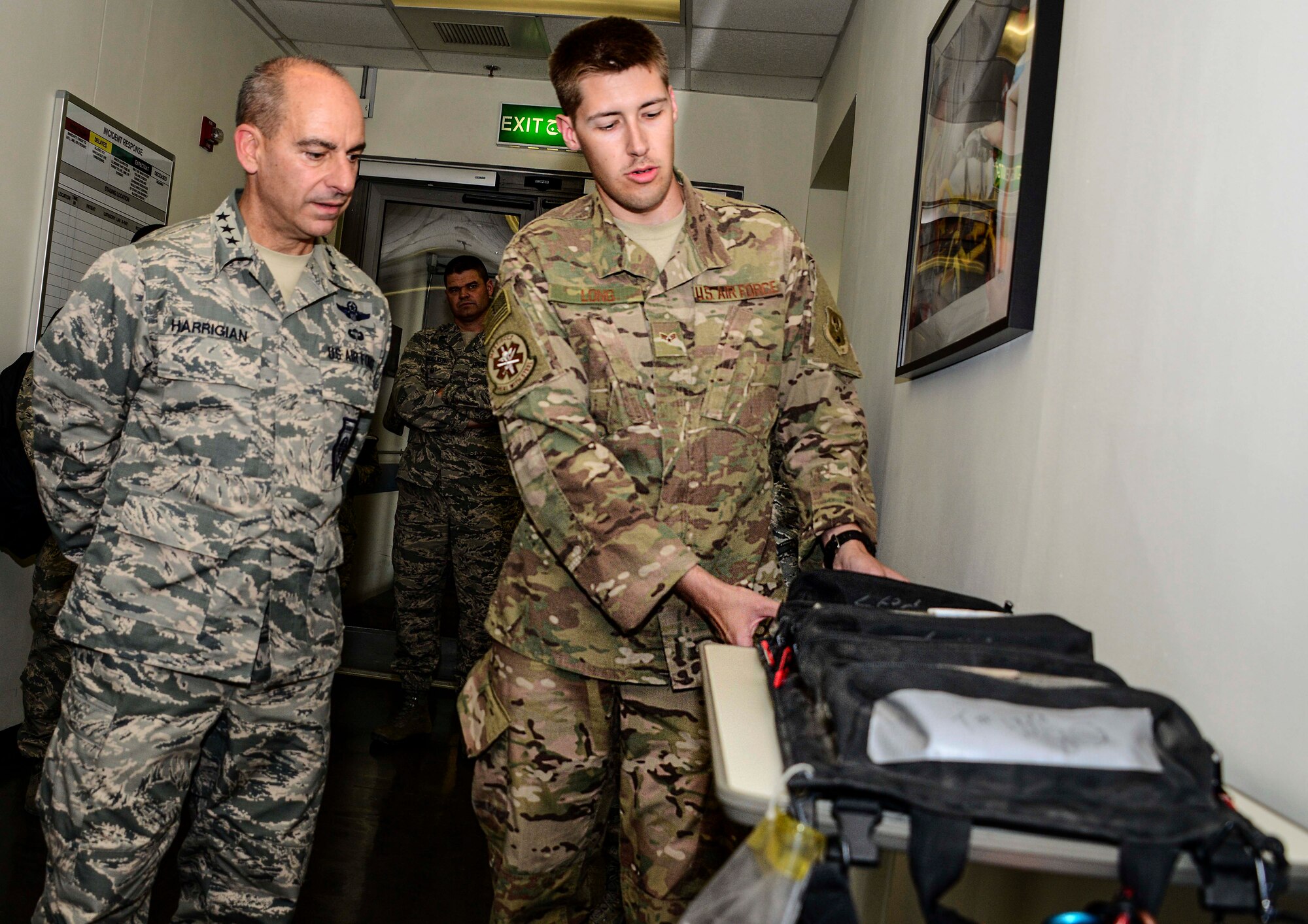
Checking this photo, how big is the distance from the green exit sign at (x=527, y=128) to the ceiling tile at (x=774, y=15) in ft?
3.21

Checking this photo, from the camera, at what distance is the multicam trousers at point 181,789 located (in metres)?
1.53

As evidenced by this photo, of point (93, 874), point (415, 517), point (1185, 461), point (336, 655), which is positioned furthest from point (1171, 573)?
point (415, 517)

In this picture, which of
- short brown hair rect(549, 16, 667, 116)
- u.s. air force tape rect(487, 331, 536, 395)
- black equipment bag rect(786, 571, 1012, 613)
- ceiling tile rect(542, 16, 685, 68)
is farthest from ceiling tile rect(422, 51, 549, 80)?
black equipment bag rect(786, 571, 1012, 613)

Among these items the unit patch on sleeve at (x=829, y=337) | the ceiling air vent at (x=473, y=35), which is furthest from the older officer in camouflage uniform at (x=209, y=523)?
the ceiling air vent at (x=473, y=35)

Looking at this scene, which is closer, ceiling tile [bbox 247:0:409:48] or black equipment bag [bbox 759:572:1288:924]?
black equipment bag [bbox 759:572:1288:924]

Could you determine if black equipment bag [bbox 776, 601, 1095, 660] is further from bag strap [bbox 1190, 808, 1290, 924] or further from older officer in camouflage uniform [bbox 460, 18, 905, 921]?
older officer in camouflage uniform [bbox 460, 18, 905, 921]

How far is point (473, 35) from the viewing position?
4113 mm

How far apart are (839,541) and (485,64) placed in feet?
12.3

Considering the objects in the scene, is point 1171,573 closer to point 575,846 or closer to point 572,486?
point 572,486

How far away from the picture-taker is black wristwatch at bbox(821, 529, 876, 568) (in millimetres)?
1413

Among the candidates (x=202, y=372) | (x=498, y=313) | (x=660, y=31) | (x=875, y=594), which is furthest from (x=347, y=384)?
(x=660, y=31)

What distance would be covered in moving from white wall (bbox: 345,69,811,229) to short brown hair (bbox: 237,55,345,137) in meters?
2.92

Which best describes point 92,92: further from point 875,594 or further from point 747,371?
point 875,594

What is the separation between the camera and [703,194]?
1662 millimetres
